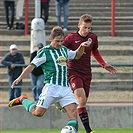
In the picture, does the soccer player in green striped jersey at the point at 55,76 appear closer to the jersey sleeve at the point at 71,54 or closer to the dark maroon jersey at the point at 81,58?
the jersey sleeve at the point at 71,54

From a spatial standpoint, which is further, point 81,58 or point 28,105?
point 81,58

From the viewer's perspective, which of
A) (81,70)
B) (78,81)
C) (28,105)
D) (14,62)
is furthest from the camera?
(14,62)

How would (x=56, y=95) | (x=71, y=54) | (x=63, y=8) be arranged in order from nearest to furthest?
(x=56, y=95) < (x=71, y=54) < (x=63, y=8)

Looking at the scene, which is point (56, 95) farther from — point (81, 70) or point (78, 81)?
point (81, 70)

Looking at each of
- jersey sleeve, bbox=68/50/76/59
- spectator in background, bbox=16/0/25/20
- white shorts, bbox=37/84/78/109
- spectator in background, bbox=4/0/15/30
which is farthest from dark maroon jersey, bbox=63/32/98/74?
spectator in background, bbox=16/0/25/20

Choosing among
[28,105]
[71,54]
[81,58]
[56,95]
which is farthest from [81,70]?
[56,95]

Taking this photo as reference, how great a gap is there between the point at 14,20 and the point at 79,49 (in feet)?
42.5

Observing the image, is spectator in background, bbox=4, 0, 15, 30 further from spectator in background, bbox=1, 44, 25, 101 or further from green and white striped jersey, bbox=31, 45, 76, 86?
green and white striped jersey, bbox=31, 45, 76, 86

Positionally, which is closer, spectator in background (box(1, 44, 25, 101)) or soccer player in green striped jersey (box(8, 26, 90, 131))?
soccer player in green striped jersey (box(8, 26, 90, 131))

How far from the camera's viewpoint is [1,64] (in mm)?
17062

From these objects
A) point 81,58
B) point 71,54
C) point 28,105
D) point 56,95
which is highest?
point 71,54

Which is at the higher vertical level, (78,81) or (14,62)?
(78,81)

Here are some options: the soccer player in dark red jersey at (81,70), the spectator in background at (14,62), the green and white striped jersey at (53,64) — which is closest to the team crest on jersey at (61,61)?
the green and white striped jersey at (53,64)

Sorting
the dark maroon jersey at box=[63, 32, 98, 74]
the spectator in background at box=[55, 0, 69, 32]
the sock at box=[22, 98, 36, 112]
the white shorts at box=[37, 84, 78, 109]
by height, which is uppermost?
the spectator in background at box=[55, 0, 69, 32]
